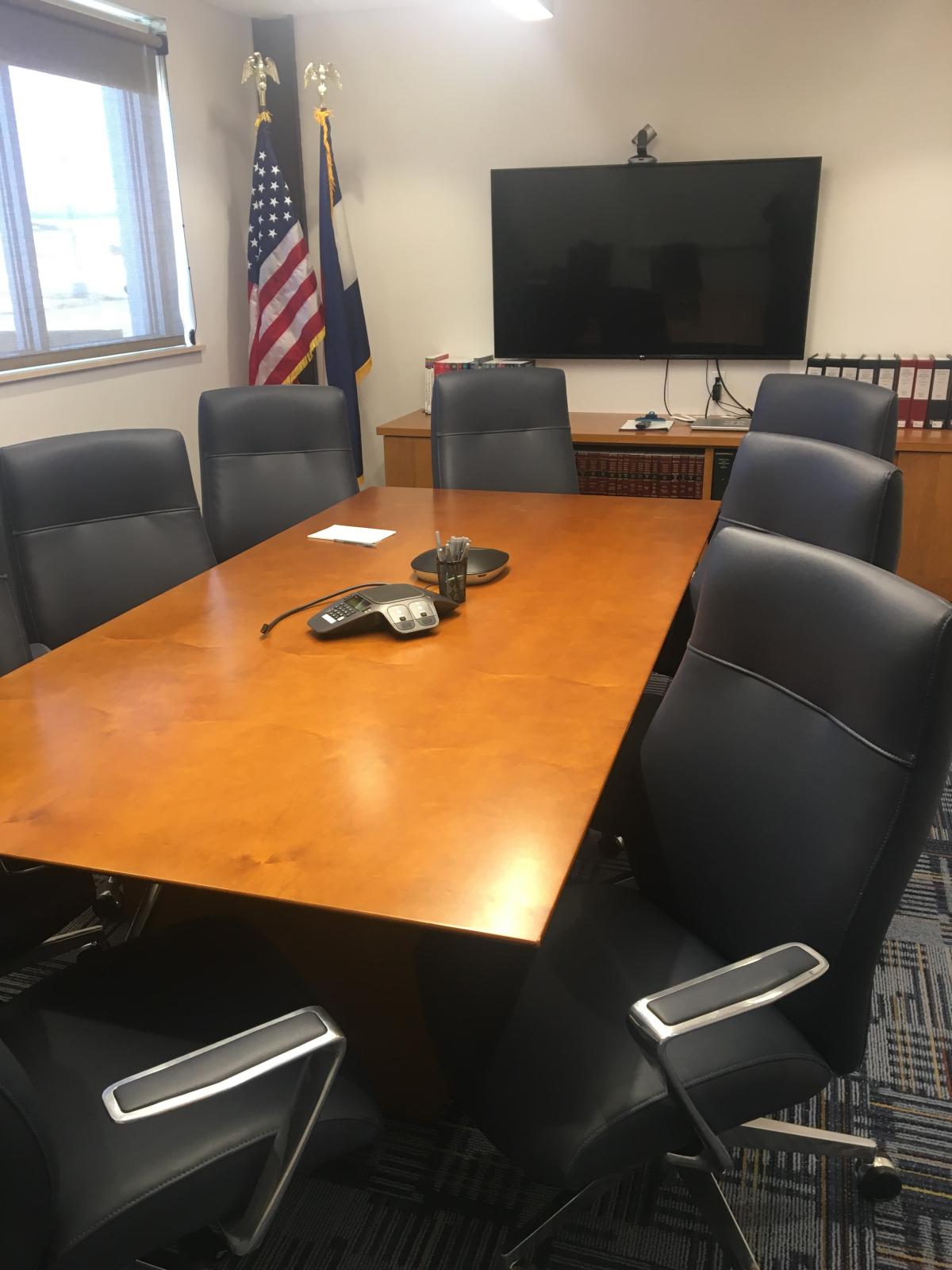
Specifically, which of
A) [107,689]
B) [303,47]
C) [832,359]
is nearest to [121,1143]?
[107,689]

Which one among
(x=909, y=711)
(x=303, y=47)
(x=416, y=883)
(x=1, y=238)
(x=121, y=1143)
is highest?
(x=303, y=47)

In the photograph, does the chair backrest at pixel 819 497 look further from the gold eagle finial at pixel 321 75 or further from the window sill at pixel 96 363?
the gold eagle finial at pixel 321 75

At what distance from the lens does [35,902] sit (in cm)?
174

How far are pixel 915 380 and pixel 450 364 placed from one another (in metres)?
2.14

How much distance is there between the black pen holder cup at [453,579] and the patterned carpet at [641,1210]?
3.41 ft

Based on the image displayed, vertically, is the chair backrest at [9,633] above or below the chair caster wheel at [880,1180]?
above

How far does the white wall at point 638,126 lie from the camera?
4.11 metres

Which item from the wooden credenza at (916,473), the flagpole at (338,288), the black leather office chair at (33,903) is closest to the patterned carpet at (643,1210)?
the black leather office chair at (33,903)

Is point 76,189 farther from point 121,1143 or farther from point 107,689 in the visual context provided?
point 121,1143

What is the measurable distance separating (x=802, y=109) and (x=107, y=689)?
400 centimetres

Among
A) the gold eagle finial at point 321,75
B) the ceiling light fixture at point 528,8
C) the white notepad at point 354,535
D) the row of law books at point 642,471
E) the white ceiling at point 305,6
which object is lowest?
the row of law books at point 642,471

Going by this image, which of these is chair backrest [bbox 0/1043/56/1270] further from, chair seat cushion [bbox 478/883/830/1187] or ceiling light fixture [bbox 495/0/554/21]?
ceiling light fixture [bbox 495/0/554/21]

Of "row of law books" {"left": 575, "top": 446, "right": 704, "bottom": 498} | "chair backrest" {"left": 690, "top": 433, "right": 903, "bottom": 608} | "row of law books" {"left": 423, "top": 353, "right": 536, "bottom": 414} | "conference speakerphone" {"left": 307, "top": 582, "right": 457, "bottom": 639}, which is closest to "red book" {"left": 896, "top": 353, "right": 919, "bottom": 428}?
"row of law books" {"left": 575, "top": 446, "right": 704, "bottom": 498}

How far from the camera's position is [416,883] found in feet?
3.84
